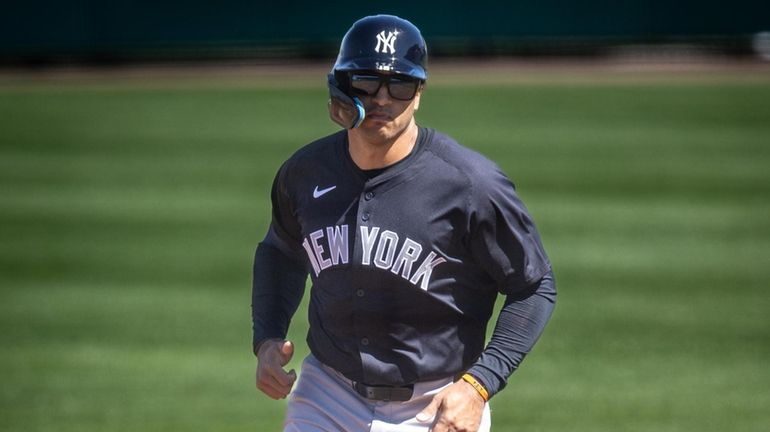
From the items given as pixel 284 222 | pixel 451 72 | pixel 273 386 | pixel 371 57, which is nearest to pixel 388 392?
pixel 273 386

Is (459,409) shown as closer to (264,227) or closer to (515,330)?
(515,330)

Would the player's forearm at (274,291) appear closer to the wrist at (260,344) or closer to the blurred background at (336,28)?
the wrist at (260,344)

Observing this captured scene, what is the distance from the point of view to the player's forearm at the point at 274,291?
160 inches

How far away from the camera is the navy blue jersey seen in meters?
3.64

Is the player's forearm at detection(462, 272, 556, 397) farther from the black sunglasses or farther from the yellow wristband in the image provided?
the black sunglasses

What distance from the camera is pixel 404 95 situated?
366cm

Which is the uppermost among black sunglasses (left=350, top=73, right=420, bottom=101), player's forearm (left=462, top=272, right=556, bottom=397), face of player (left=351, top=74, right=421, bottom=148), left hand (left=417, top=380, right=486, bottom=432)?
black sunglasses (left=350, top=73, right=420, bottom=101)

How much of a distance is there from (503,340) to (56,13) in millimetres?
16701

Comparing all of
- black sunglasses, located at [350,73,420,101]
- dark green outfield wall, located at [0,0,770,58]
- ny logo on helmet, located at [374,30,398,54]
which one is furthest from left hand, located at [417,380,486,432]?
dark green outfield wall, located at [0,0,770,58]

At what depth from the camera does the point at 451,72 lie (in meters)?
18.6

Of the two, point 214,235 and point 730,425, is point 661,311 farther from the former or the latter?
point 214,235

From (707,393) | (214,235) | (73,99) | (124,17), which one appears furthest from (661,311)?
(124,17)

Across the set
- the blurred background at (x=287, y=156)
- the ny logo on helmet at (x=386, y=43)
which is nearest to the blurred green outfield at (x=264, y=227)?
the blurred background at (x=287, y=156)

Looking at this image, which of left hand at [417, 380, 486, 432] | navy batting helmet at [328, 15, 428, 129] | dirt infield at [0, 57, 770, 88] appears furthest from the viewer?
dirt infield at [0, 57, 770, 88]
